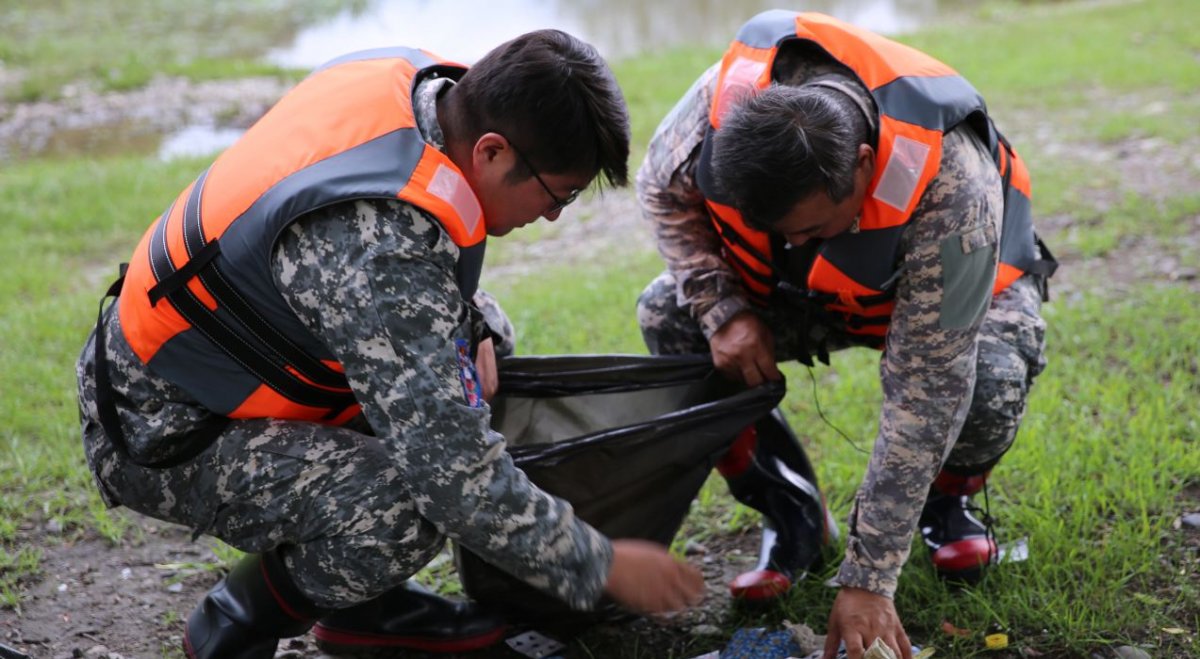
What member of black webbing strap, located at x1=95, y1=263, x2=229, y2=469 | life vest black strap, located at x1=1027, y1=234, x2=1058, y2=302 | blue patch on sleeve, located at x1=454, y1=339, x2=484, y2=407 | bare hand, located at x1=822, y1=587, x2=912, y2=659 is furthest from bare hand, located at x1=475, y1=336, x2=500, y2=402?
life vest black strap, located at x1=1027, y1=234, x2=1058, y2=302

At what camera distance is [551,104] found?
214cm

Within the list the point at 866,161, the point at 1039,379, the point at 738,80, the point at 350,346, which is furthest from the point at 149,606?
the point at 1039,379

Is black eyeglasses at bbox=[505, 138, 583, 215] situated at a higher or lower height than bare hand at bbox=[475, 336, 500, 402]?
higher

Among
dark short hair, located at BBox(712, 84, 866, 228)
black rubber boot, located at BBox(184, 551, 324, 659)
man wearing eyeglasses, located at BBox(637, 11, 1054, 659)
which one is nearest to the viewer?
dark short hair, located at BBox(712, 84, 866, 228)

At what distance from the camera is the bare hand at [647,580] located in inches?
90.1

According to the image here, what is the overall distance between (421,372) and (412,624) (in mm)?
1005

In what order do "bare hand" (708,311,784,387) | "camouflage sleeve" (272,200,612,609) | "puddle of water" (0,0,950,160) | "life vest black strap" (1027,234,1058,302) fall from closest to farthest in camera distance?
"camouflage sleeve" (272,200,612,609) < "bare hand" (708,311,784,387) < "life vest black strap" (1027,234,1058,302) < "puddle of water" (0,0,950,160)

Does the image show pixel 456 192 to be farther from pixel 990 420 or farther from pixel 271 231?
pixel 990 420

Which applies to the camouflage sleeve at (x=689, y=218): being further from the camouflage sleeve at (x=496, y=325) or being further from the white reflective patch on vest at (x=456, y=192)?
the white reflective patch on vest at (x=456, y=192)

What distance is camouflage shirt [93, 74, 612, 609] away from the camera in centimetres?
207

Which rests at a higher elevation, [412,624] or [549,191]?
[549,191]

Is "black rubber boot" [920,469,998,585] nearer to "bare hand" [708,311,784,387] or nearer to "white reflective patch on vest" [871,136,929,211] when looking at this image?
"bare hand" [708,311,784,387]

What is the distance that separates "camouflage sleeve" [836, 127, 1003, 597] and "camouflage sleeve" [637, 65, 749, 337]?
55 cm

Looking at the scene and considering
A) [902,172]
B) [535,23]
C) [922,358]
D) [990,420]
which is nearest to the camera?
[902,172]
